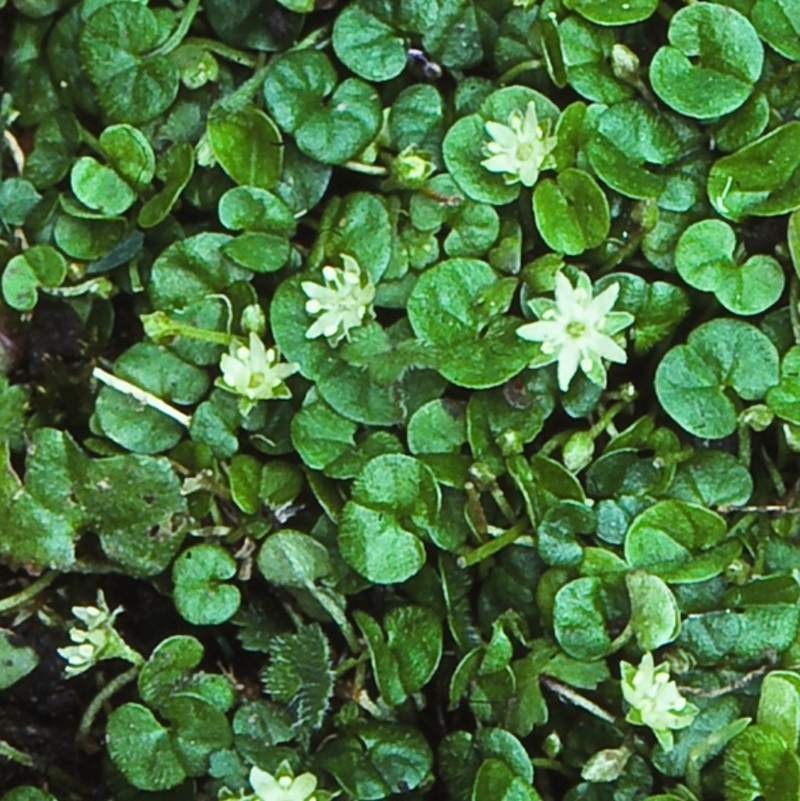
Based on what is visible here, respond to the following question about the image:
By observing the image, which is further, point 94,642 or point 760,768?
point 94,642

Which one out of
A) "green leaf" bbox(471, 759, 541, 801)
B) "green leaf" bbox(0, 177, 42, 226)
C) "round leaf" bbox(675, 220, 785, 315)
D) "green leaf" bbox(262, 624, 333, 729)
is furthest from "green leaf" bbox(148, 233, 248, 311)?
"green leaf" bbox(471, 759, 541, 801)

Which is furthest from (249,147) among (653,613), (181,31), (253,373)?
(653,613)

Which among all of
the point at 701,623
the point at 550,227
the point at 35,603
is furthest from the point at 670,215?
the point at 35,603

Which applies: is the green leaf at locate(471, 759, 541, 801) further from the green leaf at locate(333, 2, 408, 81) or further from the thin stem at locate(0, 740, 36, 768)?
the green leaf at locate(333, 2, 408, 81)

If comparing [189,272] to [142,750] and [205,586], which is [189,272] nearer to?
[205,586]

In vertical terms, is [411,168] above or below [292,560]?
above

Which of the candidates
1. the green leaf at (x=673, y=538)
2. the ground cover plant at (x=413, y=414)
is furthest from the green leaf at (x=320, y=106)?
the green leaf at (x=673, y=538)

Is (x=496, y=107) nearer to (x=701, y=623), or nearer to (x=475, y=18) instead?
(x=475, y=18)
